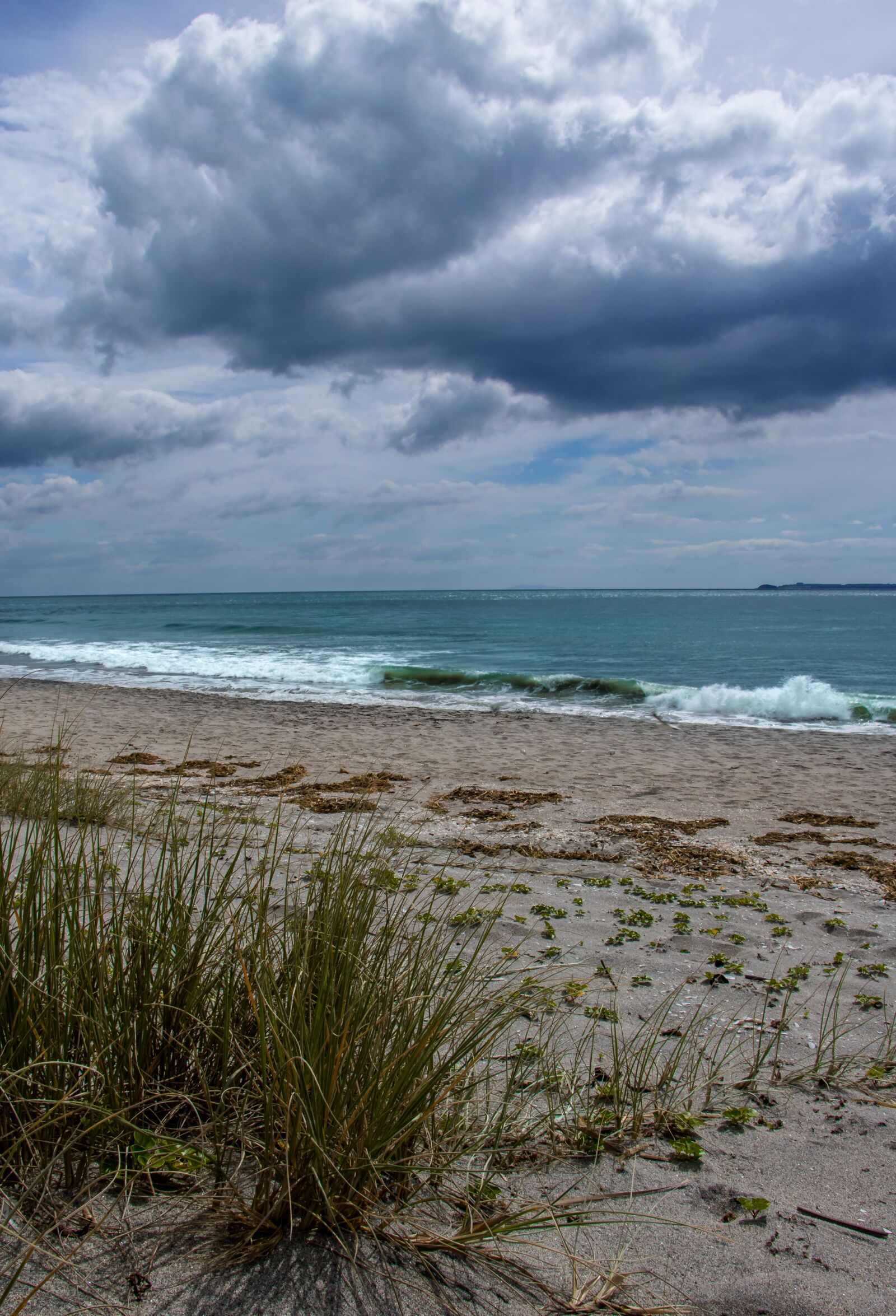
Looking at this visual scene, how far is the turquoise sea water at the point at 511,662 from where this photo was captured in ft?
60.3

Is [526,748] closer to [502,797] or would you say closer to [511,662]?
[502,797]

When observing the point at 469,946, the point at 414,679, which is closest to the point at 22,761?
the point at 469,946

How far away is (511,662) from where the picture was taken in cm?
2758

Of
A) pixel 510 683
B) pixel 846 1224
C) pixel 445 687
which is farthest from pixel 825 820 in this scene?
pixel 445 687

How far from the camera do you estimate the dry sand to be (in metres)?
1.94

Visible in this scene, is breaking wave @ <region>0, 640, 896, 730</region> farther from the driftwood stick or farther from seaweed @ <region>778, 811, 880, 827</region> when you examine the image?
the driftwood stick

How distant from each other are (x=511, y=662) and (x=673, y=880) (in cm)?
2160

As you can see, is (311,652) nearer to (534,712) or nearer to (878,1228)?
(534,712)

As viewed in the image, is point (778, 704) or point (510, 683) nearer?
point (778, 704)

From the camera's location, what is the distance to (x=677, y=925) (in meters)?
4.80

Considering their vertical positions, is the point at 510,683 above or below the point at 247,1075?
below

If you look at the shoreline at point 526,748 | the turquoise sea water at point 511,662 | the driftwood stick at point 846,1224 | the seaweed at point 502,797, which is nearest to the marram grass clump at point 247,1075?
the driftwood stick at point 846,1224

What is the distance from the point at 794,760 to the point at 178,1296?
39.9 ft

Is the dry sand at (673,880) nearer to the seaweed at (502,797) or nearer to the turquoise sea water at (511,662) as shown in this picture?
the seaweed at (502,797)
